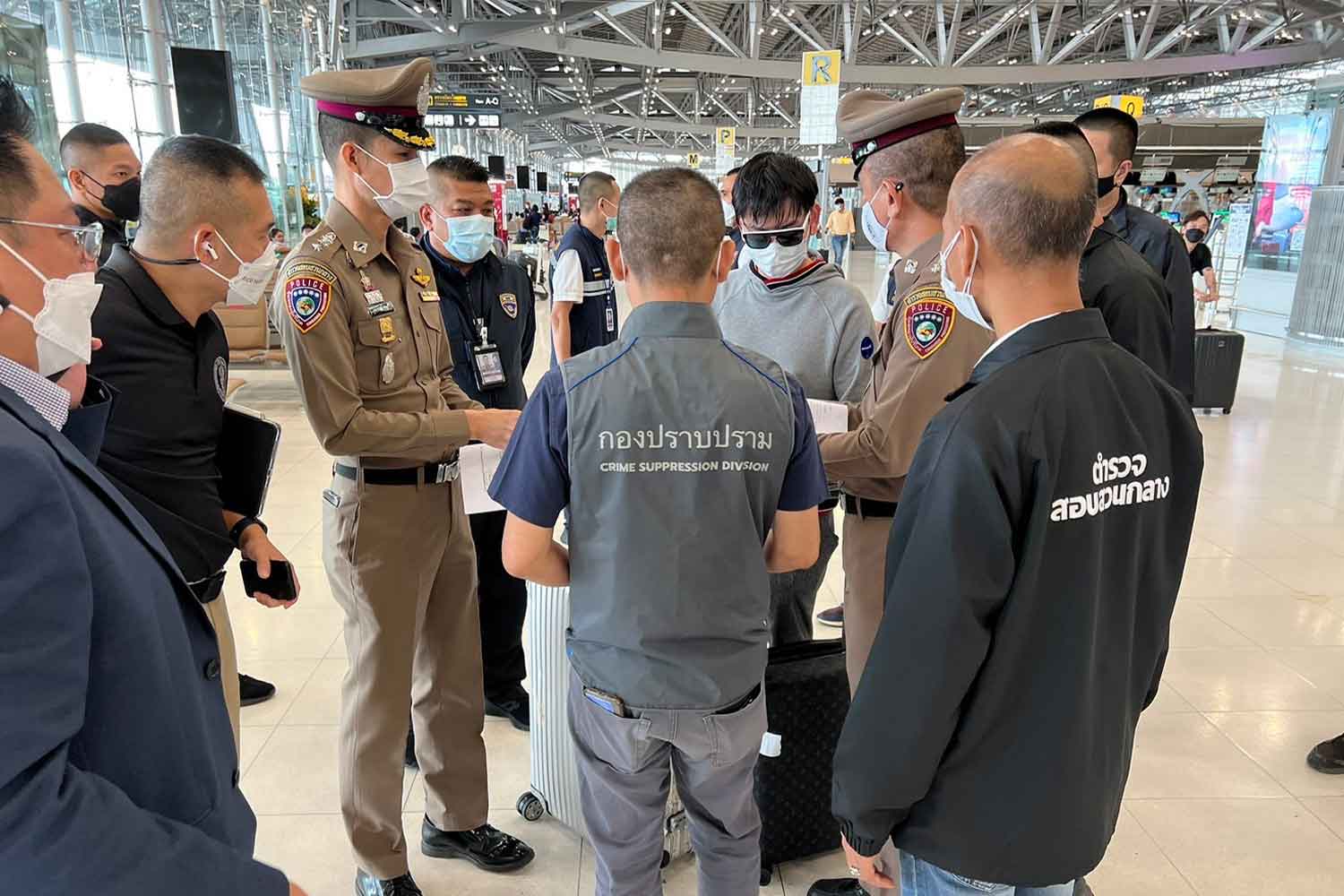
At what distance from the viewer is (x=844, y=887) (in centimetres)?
213

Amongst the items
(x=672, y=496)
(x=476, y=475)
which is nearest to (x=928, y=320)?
(x=672, y=496)

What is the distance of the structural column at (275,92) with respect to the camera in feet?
41.5

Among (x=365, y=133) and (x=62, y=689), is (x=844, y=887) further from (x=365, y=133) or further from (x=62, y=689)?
(x=365, y=133)

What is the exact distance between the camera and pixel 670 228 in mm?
1398

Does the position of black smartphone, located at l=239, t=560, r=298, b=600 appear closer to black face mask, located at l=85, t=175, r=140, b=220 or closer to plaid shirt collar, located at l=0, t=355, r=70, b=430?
plaid shirt collar, located at l=0, t=355, r=70, b=430

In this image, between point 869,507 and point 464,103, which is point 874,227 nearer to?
point 869,507

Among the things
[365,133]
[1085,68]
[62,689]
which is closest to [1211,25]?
[1085,68]

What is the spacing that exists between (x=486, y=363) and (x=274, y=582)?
3.86 feet

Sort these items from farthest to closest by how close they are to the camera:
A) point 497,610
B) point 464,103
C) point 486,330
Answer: point 464,103, point 497,610, point 486,330

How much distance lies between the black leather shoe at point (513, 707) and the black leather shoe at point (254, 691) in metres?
0.79

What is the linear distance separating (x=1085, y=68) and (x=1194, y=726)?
17762 millimetres

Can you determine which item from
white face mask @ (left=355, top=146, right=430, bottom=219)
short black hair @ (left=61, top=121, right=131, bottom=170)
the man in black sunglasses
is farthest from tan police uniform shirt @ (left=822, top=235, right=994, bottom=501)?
short black hair @ (left=61, top=121, right=131, bottom=170)

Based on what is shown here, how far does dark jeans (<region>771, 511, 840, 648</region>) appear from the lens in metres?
2.57

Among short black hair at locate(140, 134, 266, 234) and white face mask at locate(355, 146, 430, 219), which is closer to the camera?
short black hair at locate(140, 134, 266, 234)
